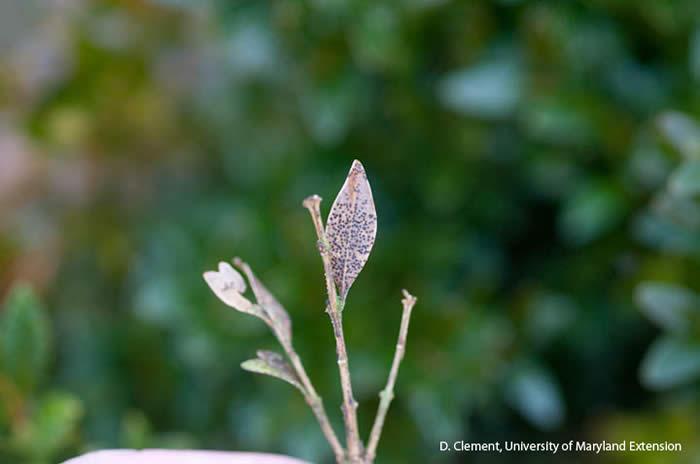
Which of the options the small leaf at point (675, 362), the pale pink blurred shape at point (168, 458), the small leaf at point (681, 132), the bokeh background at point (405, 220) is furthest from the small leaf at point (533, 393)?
the pale pink blurred shape at point (168, 458)

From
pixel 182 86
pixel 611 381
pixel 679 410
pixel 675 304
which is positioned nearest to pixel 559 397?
pixel 611 381

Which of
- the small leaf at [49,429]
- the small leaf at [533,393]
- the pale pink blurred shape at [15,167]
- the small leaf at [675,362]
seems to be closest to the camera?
the small leaf at [49,429]

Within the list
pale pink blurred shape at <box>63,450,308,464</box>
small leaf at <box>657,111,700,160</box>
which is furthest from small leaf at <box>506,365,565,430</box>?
pale pink blurred shape at <box>63,450,308,464</box>

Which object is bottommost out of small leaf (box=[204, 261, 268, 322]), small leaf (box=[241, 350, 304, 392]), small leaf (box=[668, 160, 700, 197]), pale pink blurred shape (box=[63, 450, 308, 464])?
pale pink blurred shape (box=[63, 450, 308, 464])

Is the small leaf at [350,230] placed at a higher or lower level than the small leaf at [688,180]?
lower

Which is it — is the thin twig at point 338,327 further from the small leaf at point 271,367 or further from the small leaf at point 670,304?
the small leaf at point 670,304

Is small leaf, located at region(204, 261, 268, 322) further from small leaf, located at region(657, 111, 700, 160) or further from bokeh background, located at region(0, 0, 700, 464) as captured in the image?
small leaf, located at region(657, 111, 700, 160)

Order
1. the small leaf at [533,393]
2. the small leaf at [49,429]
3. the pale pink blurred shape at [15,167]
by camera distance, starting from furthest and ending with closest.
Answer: the pale pink blurred shape at [15,167] < the small leaf at [533,393] < the small leaf at [49,429]
